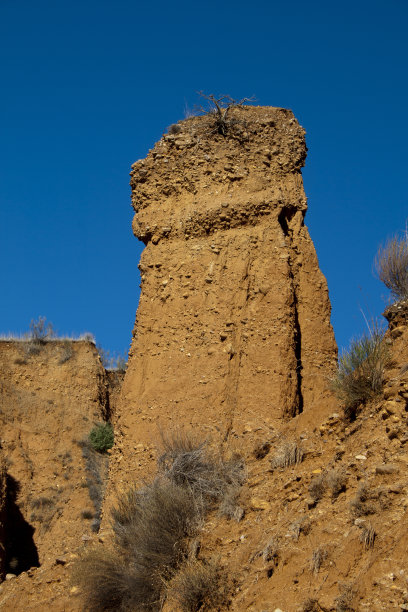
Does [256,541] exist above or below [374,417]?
below

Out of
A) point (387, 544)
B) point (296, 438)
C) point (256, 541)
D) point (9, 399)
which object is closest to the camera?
point (387, 544)

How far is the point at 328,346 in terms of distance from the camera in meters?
12.1

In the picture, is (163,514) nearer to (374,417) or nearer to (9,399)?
(374,417)

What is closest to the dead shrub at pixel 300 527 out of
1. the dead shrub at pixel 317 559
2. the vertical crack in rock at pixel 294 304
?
the dead shrub at pixel 317 559

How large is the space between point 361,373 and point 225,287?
3322mm

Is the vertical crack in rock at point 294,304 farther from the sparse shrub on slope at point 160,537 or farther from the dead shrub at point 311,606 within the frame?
the dead shrub at point 311,606

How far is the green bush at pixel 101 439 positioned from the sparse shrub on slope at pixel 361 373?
13.0 m

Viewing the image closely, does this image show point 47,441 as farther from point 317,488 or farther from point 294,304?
point 317,488

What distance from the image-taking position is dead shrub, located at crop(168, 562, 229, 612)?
820cm

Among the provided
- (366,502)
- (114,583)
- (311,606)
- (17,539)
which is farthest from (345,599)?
(17,539)

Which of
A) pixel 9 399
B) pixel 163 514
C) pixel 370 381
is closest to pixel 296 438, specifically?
pixel 370 381

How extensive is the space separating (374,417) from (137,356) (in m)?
4.73

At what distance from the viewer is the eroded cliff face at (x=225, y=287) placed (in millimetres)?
11469

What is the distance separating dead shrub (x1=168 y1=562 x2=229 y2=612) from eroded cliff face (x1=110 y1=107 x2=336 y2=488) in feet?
9.17
